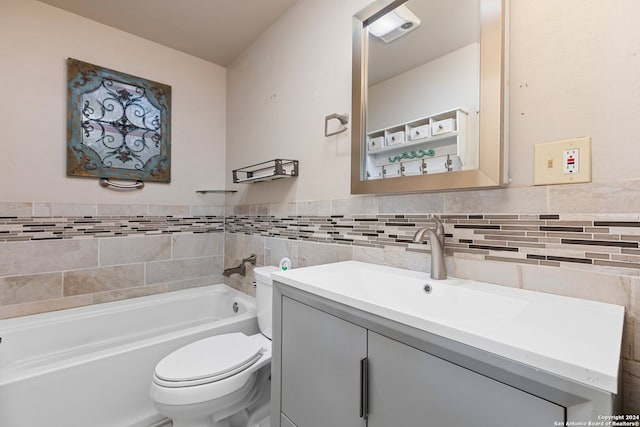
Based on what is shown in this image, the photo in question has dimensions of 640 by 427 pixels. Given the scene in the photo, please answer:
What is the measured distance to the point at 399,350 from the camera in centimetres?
70

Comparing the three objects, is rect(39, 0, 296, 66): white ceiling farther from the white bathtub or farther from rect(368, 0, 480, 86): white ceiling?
the white bathtub

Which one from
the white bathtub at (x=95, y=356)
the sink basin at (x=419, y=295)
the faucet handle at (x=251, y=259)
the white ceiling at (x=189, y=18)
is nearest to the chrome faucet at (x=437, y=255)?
the sink basin at (x=419, y=295)

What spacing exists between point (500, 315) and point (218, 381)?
1131mm

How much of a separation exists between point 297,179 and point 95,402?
4.98 ft

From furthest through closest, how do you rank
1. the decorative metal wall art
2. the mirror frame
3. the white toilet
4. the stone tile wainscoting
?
the decorative metal wall art, the white toilet, the mirror frame, the stone tile wainscoting

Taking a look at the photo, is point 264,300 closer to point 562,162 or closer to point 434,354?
point 434,354

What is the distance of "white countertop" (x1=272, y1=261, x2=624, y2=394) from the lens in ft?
1.57

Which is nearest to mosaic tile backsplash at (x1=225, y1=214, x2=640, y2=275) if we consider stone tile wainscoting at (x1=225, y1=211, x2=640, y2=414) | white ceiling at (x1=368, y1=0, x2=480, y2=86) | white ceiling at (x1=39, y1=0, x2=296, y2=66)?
stone tile wainscoting at (x1=225, y1=211, x2=640, y2=414)

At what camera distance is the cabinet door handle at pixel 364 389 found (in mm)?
758

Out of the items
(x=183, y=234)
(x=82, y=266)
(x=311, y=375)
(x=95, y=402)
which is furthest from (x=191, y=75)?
(x=311, y=375)

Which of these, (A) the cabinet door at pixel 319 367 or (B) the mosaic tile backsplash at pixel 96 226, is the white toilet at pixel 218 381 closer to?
(A) the cabinet door at pixel 319 367

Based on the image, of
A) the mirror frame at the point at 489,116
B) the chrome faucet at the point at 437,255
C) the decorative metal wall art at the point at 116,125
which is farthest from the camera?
the decorative metal wall art at the point at 116,125

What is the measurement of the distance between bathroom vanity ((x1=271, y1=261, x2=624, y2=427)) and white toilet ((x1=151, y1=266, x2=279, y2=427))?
33 centimetres

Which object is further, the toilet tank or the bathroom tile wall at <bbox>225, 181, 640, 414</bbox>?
the toilet tank
